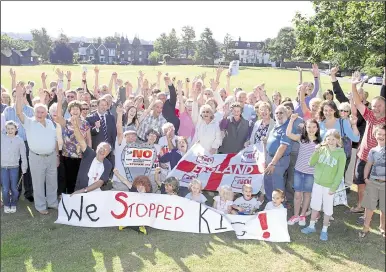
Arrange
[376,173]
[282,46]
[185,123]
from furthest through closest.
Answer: [282,46], [185,123], [376,173]

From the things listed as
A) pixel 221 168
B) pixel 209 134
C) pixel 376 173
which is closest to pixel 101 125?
pixel 209 134

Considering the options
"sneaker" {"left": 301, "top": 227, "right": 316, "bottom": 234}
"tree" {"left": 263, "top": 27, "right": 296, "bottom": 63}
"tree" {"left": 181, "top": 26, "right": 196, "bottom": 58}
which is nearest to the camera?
"sneaker" {"left": 301, "top": 227, "right": 316, "bottom": 234}

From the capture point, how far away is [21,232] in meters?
6.46

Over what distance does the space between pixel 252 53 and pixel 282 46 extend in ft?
4.40

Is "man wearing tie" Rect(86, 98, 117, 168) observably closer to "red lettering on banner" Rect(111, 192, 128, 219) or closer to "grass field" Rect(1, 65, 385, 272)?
"red lettering on banner" Rect(111, 192, 128, 219)

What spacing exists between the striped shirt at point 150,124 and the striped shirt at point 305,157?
9.05 ft

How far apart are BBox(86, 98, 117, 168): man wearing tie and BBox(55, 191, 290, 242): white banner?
124 centimetres

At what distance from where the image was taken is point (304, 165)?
655cm

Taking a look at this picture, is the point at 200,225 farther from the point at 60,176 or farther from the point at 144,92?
the point at 144,92

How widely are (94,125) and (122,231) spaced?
2.07m

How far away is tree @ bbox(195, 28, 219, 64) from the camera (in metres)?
14.9

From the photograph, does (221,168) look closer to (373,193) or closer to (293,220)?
(293,220)

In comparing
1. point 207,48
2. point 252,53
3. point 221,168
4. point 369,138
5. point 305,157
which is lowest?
point 221,168

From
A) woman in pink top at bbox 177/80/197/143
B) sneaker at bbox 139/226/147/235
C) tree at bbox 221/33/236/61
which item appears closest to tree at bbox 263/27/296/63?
tree at bbox 221/33/236/61
